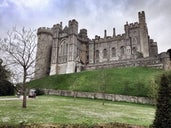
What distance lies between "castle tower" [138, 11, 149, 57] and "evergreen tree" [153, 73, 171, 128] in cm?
7276

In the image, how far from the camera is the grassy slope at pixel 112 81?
165 feet

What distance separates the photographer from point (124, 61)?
244 feet

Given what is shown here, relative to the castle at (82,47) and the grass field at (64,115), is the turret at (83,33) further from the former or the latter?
the grass field at (64,115)

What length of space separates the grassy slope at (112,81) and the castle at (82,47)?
18198 mm

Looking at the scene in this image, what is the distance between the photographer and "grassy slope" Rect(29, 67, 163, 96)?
50.3 metres

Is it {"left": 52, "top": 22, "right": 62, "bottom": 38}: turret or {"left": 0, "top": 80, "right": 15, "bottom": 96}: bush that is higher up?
{"left": 52, "top": 22, "right": 62, "bottom": 38}: turret

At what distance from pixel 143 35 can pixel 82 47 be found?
27.8 m

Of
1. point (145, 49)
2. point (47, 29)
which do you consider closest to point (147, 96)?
point (145, 49)

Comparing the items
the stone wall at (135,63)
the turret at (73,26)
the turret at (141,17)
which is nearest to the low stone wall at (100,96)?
the stone wall at (135,63)

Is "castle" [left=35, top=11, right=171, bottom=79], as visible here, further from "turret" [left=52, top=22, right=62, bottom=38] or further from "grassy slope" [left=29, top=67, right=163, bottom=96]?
"grassy slope" [left=29, top=67, right=163, bottom=96]

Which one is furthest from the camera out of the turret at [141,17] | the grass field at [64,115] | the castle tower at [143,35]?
the turret at [141,17]

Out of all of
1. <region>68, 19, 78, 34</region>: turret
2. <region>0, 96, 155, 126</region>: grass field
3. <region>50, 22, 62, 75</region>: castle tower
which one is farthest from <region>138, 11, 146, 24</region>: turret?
<region>0, 96, 155, 126</region>: grass field

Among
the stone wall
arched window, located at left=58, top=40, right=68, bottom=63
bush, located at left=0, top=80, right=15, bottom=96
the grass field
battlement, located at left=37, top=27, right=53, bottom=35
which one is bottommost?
the grass field

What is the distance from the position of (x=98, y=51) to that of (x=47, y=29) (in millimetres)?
24744
